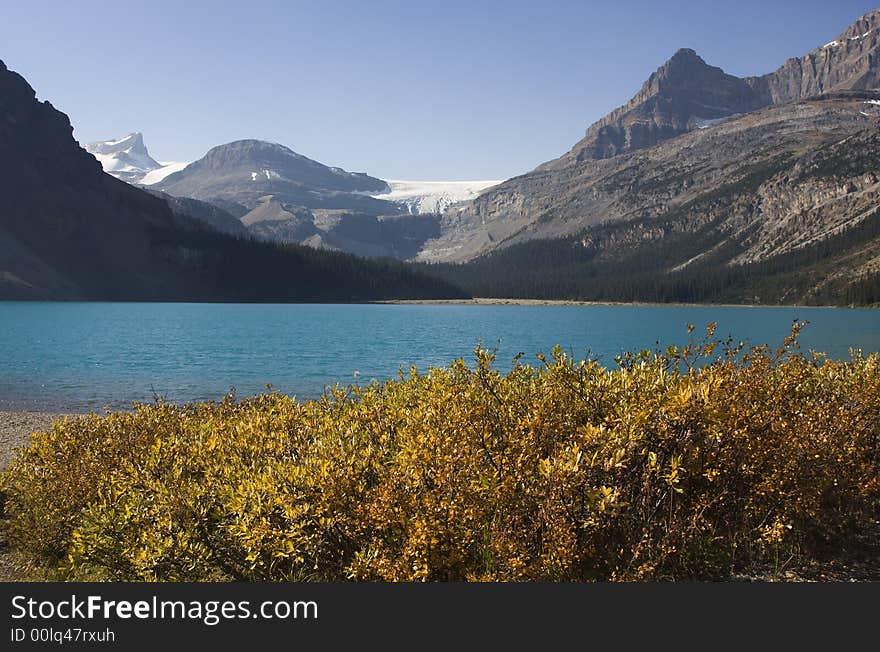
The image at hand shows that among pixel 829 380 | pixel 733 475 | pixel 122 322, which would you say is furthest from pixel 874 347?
pixel 122 322

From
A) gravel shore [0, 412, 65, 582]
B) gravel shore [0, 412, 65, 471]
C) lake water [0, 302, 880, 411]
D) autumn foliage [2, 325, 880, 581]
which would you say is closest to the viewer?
autumn foliage [2, 325, 880, 581]

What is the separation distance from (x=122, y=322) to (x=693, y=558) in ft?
408

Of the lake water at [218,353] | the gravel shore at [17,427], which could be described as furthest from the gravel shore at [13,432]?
the lake water at [218,353]

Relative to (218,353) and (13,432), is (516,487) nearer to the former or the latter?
(13,432)

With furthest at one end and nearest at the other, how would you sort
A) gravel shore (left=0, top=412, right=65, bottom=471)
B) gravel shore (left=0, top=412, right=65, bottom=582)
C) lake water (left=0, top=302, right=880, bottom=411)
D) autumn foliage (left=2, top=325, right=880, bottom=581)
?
lake water (left=0, top=302, right=880, bottom=411), gravel shore (left=0, top=412, right=65, bottom=471), gravel shore (left=0, top=412, right=65, bottom=582), autumn foliage (left=2, top=325, right=880, bottom=581)

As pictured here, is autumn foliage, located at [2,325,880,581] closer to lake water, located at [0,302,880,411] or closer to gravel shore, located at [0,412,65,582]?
gravel shore, located at [0,412,65,582]

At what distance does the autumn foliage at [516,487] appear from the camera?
7020 mm

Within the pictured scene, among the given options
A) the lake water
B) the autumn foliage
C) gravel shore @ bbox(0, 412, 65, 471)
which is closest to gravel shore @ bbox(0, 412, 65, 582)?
gravel shore @ bbox(0, 412, 65, 471)

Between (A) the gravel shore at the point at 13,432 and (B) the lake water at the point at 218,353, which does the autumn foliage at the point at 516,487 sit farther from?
(B) the lake water at the point at 218,353

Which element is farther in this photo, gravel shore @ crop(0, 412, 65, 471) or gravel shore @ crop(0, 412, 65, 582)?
gravel shore @ crop(0, 412, 65, 471)

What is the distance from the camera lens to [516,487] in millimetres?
7441

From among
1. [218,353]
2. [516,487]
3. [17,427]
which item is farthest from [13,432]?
[218,353]

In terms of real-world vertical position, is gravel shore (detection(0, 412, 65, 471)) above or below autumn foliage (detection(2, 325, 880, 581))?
below

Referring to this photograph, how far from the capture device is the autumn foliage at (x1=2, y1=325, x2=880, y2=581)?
23.0 ft
